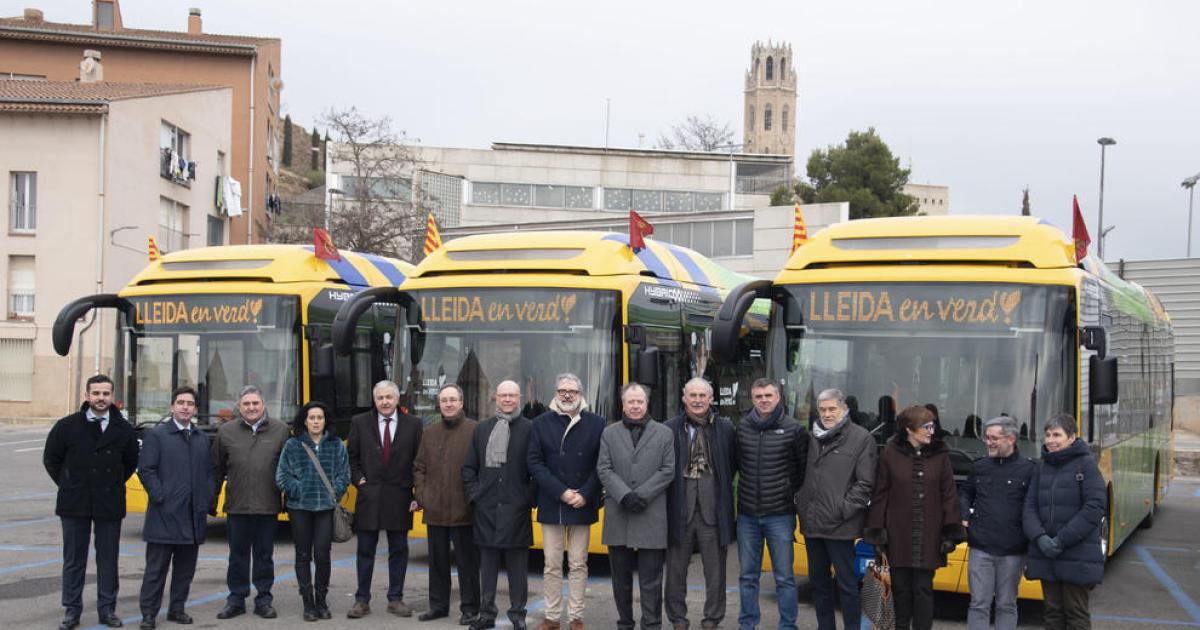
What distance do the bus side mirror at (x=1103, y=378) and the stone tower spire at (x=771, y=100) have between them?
167085 millimetres

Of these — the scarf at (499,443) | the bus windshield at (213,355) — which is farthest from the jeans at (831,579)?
the bus windshield at (213,355)


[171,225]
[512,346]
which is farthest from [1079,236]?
[171,225]

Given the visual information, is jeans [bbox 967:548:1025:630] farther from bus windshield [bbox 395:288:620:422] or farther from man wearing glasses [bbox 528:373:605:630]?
bus windshield [bbox 395:288:620:422]

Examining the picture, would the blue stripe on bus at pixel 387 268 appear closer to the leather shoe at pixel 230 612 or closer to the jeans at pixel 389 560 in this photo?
the jeans at pixel 389 560

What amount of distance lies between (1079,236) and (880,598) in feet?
12.2

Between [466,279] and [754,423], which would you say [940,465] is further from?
[466,279]

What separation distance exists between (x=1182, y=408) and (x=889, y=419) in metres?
31.1

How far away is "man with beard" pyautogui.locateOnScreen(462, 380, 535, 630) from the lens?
9.28 meters

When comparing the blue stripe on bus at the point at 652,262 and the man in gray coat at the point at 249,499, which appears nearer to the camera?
the man in gray coat at the point at 249,499

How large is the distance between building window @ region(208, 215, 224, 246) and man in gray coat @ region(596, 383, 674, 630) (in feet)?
129

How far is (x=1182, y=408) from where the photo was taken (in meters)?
37.3

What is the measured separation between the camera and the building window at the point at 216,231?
151ft

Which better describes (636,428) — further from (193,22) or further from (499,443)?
(193,22)

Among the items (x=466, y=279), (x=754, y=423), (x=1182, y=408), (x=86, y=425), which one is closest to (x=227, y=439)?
Result: (x=86, y=425)
